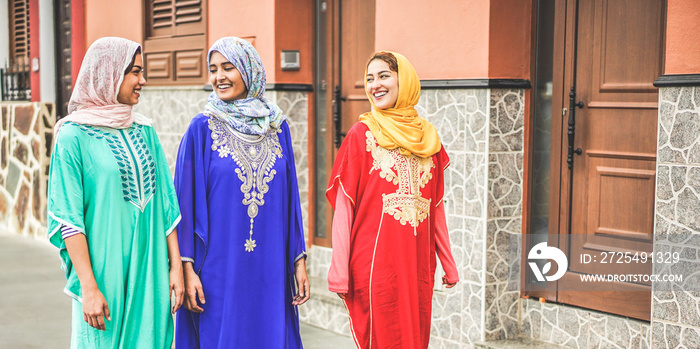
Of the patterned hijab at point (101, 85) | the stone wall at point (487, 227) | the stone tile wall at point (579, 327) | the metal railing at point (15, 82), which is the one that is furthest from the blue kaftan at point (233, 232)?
the metal railing at point (15, 82)

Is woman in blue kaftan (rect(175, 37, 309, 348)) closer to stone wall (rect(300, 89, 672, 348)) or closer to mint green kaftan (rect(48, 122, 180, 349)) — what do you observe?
mint green kaftan (rect(48, 122, 180, 349))

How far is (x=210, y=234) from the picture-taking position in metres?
3.56

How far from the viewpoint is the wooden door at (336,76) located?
21.2ft

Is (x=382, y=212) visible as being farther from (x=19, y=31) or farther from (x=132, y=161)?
(x=19, y=31)

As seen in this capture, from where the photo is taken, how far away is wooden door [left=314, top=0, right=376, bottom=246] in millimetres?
6457

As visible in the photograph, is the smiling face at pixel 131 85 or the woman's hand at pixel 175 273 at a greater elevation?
the smiling face at pixel 131 85

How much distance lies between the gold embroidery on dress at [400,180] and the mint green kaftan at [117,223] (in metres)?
0.95

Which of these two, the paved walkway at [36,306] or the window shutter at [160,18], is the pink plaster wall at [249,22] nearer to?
the window shutter at [160,18]

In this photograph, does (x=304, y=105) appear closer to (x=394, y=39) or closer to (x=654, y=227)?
(x=394, y=39)

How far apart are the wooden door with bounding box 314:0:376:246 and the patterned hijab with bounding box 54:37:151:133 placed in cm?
334

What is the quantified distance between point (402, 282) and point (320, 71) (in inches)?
136

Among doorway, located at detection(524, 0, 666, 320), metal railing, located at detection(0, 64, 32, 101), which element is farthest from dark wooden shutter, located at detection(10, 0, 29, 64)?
doorway, located at detection(524, 0, 666, 320)

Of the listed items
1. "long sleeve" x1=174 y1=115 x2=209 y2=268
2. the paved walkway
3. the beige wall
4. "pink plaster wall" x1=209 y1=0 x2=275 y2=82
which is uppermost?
the beige wall

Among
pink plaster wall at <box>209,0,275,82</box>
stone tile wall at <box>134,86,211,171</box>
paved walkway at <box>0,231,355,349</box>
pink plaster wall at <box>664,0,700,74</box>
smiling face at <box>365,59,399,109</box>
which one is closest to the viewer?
smiling face at <box>365,59,399,109</box>
